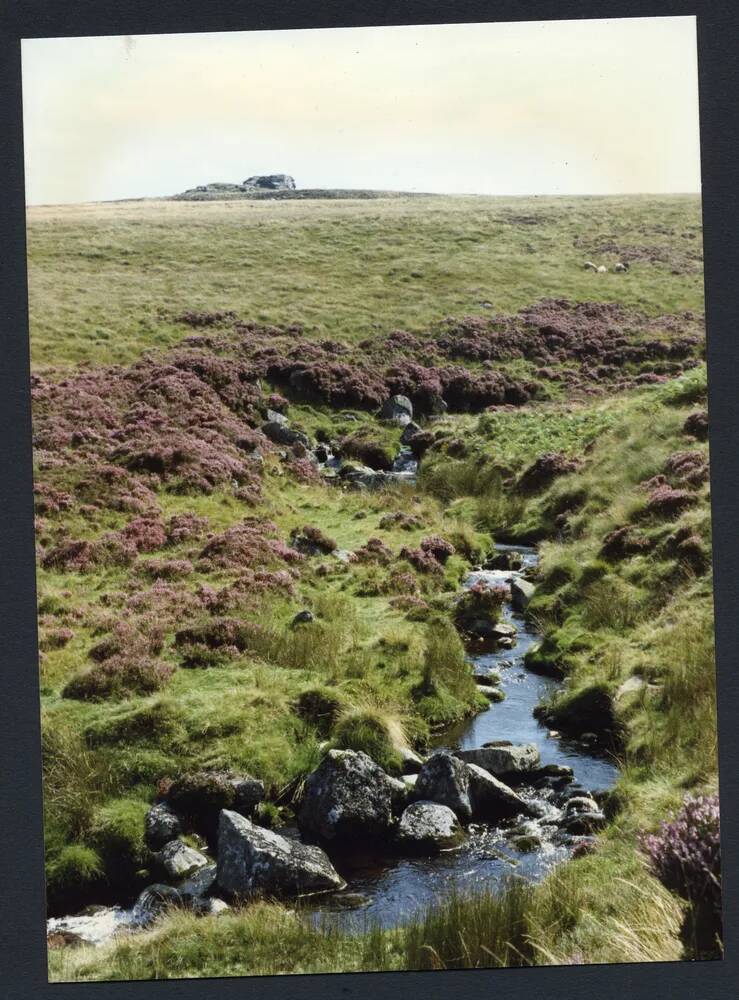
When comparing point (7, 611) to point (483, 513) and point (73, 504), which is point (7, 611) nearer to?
point (73, 504)

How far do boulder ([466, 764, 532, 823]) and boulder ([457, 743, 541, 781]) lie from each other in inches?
9.6

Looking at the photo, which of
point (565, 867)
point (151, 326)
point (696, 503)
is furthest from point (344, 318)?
point (565, 867)

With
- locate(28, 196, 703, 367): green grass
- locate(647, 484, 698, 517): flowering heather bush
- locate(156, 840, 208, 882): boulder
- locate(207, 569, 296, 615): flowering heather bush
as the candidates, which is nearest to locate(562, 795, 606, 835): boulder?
locate(156, 840, 208, 882): boulder

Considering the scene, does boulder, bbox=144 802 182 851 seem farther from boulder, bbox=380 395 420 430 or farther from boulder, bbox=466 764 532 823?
boulder, bbox=380 395 420 430

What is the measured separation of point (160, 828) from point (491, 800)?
306 cm

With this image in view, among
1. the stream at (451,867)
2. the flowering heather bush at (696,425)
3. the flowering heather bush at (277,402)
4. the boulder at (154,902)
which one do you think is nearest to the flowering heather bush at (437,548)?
the stream at (451,867)

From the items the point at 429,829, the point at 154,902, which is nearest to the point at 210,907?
the point at 154,902

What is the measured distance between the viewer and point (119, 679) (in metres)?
9.31

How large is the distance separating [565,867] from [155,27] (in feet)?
26.9

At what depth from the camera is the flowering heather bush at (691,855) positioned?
7496mm

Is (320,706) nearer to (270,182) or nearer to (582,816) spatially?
(582,816)

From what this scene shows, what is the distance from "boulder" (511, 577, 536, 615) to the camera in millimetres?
11648

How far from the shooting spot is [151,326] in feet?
43.0

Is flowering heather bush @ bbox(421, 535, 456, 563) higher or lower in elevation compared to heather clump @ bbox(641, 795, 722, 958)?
higher
